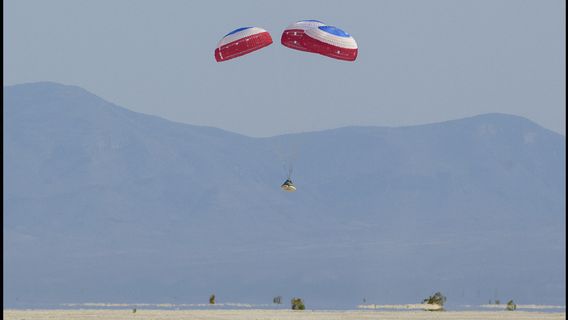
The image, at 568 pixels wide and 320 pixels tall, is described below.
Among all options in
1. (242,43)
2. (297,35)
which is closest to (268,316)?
(242,43)

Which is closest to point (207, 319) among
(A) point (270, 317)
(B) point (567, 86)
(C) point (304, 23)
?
(A) point (270, 317)

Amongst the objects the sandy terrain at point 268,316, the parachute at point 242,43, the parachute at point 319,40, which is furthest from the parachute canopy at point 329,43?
the sandy terrain at point 268,316

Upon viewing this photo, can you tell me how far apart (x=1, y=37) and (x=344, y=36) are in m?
12.6

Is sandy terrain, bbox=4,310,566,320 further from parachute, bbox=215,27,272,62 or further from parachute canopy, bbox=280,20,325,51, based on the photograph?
parachute canopy, bbox=280,20,325,51

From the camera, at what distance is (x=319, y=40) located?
175 feet

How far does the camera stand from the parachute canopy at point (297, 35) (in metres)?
53.6

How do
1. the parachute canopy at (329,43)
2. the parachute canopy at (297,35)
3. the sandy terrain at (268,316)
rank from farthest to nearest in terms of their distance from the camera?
the sandy terrain at (268,316) → the parachute canopy at (297,35) → the parachute canopy at (329,43)

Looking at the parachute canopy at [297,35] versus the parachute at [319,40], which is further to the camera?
the parachute canopy at [297,35]

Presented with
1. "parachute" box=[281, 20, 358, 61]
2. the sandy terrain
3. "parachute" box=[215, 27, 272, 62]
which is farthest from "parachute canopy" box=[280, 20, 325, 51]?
the sandy terrain

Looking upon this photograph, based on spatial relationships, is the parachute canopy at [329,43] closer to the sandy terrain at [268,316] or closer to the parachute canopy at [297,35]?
the parachute canopy at [297,35]

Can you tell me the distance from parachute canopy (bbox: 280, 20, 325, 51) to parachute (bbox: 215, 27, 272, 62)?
0.60 metres

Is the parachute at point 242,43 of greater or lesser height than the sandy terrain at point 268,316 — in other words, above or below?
above

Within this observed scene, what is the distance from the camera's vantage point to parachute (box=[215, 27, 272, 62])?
53.8 meters

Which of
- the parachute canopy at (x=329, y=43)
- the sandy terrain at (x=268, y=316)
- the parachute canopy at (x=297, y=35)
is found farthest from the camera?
the sandy terrain at (x=268, y=316)
